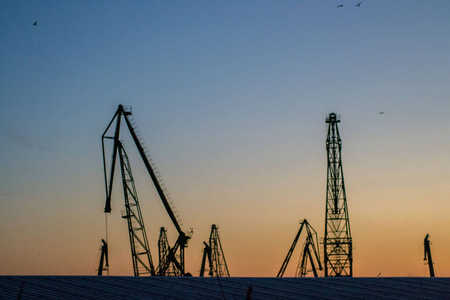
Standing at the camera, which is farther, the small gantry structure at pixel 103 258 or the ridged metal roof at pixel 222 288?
the small gantry structure at pixel 103 258

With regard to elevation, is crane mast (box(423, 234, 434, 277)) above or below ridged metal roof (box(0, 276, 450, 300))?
above

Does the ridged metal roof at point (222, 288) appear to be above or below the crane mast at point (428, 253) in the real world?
below

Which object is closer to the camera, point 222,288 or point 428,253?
point 222,288

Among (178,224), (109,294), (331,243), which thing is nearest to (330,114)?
(331,243)

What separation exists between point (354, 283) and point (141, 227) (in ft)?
146

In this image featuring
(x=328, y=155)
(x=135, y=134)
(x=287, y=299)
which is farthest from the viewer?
(x=328, y=155)

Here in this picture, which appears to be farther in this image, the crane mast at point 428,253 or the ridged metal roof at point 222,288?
the crane mast at point 428,253

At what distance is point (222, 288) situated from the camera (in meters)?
44.7

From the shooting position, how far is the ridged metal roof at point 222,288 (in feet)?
141

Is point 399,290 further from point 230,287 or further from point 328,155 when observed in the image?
point 328,155

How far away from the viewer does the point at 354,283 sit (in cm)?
4391

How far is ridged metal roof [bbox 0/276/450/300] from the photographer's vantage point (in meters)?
42.9

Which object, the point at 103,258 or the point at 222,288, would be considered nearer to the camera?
the point at 222,288

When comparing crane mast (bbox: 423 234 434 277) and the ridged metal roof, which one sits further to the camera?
crane mast (bbox: 423 234 434 277)
